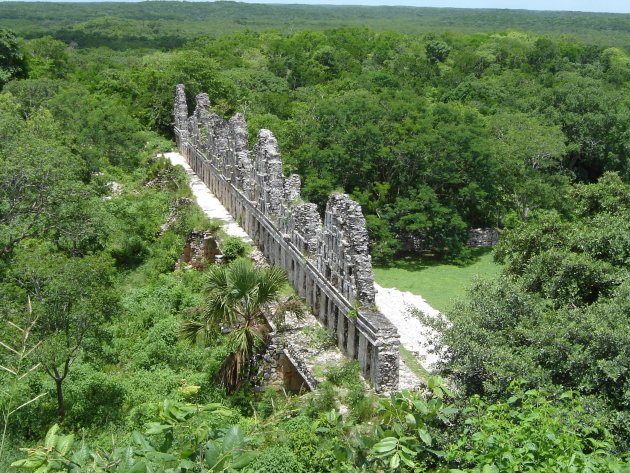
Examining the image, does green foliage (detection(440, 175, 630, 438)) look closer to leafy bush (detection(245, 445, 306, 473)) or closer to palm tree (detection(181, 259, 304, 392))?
leafy bush (detection(245, 445, 306, 473))

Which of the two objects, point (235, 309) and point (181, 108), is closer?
point (235, 309)

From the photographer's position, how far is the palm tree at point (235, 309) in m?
17.8

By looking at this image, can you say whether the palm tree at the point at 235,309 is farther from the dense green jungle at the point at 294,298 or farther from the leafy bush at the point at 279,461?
the leafy bush at the point at 279,461

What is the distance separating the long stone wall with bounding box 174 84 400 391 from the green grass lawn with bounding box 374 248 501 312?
6.46m

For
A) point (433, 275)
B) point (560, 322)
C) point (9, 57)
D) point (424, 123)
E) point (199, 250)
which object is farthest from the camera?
point (9, 57)

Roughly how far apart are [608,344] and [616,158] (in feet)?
129

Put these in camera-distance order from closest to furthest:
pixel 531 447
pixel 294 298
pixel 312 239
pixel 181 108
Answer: pixel 531 447 < pixel 294 298 < pixel 312 239 < pixel 181 108

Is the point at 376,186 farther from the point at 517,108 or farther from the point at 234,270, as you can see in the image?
the point at 517,108

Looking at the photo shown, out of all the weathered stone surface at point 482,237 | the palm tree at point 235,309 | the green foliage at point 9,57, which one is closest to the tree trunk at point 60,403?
the palm tree at point 235,309

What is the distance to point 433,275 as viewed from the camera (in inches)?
1230

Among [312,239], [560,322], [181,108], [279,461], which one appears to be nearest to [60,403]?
[279,461]

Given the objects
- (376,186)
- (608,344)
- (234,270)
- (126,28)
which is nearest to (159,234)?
(376,186)

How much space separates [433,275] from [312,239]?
10609mm

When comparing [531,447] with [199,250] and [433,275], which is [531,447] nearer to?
[199,250]
